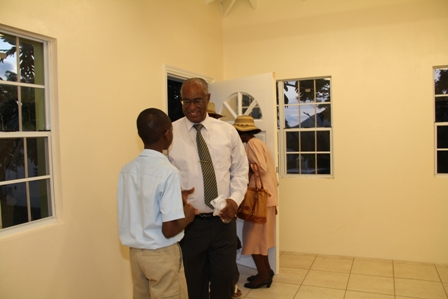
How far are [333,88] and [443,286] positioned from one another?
2.26 meters

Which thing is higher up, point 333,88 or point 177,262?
point 333,88

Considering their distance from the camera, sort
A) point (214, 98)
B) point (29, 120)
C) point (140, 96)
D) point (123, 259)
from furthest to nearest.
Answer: point (214, 98)
point (140, 96)
point (123, 259)
point (29, 120)

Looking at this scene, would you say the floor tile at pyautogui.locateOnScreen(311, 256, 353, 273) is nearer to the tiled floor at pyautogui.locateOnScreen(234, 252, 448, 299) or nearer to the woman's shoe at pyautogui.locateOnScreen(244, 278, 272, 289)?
the tiled floor at pyautogui.locateOnScreen(234, 252, 448, 299)

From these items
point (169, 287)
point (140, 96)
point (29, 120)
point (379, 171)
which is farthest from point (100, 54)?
point (379, 171)

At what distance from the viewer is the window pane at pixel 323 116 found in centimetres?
427

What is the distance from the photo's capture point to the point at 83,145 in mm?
2414

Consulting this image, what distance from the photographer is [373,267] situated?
3.81 m

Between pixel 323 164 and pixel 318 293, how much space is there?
1619 mm

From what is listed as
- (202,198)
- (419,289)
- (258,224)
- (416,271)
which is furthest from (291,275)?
(202,198)

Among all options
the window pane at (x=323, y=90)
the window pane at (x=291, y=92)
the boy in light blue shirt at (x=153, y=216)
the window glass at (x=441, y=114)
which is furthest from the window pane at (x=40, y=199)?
the window glass at (x=441, y=114)

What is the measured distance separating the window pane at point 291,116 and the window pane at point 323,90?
11.8 inches

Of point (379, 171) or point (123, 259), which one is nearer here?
point (123, 259)

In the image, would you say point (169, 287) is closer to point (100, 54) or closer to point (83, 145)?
point (83, 145)

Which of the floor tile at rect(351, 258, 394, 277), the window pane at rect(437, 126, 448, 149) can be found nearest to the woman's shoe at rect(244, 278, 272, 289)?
the floor tile at rect(351, 258, 394, 277)
